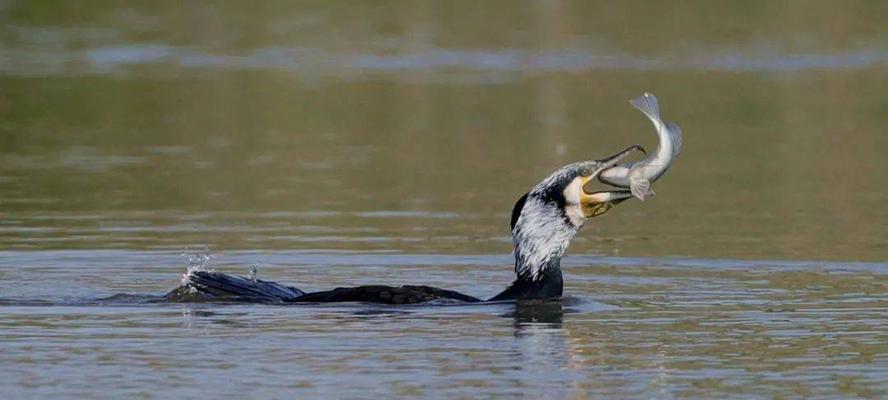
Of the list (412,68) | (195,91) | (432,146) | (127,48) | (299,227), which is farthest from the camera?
(127,48)

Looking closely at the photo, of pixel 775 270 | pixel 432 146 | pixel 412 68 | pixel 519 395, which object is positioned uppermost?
pixel 412 68

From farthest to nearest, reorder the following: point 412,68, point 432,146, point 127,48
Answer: point 127,48, point 412,68, point 432,146

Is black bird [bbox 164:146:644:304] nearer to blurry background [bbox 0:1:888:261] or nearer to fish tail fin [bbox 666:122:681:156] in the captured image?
fish tail fin [bbox 666:122:681:156]

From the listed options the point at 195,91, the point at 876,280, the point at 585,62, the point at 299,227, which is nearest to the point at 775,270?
the point at 876,280

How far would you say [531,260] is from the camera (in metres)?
12.6

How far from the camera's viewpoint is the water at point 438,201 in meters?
10.6

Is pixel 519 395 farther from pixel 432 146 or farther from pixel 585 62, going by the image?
pixel 585 62

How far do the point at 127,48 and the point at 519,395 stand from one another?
27444mm

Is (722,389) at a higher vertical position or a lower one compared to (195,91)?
lower

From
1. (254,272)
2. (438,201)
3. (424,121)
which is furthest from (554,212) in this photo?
(424,121)

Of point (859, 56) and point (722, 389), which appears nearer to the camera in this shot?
point (722, 389)

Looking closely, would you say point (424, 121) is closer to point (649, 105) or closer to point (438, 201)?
point (438, 201)

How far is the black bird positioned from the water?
0.14 meters

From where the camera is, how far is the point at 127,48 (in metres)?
36.2
